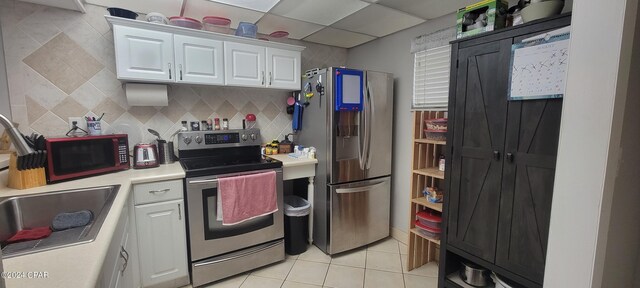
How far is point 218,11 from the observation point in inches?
88.2

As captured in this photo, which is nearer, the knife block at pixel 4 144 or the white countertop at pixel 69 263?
the white countertop at pixel 69 263

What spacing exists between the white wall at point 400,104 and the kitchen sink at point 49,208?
237cm

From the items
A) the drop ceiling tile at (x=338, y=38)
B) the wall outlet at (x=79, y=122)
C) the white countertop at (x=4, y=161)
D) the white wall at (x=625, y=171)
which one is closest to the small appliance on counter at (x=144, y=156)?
the wall outlet at (x=79, y=122)

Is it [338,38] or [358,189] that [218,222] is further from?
[338,38]

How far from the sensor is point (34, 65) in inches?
76.3

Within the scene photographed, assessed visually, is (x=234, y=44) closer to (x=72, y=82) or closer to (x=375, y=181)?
(x=72, y=82)

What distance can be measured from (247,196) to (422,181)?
1508 millimetres

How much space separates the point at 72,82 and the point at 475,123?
293cm

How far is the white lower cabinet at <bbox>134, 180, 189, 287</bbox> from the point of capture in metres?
1.84

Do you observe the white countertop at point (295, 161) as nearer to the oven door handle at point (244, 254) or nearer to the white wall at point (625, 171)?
the oven door handle at point (244, 254)

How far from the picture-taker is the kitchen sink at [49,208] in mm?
1067

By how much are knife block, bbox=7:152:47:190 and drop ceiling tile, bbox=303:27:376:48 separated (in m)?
2.43

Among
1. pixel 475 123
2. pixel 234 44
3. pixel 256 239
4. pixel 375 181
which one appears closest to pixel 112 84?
pixel 234 44

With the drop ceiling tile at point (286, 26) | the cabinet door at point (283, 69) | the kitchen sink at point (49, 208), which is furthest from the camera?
the cabinet door at point (283, 69)
